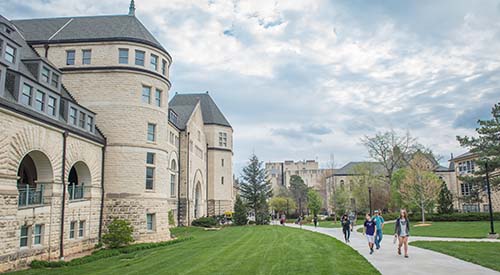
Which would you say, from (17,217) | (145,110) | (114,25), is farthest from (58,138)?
(114,25)

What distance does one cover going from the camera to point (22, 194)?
17359mm

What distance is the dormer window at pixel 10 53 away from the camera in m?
17.8

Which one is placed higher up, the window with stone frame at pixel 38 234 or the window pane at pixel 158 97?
the window pane at pixel 158 97

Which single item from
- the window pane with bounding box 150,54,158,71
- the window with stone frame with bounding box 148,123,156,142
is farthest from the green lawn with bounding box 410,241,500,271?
the window pane with bounding box 150,54,158,71

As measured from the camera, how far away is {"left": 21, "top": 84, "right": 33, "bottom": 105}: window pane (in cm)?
1705

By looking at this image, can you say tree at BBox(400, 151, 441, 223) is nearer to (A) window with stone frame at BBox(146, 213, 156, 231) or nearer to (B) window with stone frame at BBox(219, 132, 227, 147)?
(B) window with stone frame at BBox(219, 132, 227, 147)

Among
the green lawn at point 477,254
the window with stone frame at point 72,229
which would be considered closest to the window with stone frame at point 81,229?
the window with stone frame at point 72,229

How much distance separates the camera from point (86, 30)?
27484 millimetres

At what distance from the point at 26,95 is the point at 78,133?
4.55 m

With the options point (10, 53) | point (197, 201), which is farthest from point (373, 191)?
point (10, 53)

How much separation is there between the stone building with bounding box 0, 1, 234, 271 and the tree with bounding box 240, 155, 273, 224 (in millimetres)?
28447

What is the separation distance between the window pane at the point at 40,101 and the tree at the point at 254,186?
3928 cm

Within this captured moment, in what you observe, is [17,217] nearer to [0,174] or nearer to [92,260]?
[0,174]

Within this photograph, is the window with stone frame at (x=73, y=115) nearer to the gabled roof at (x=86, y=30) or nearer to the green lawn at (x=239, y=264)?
the gabled roof at (x=86, y=30)
